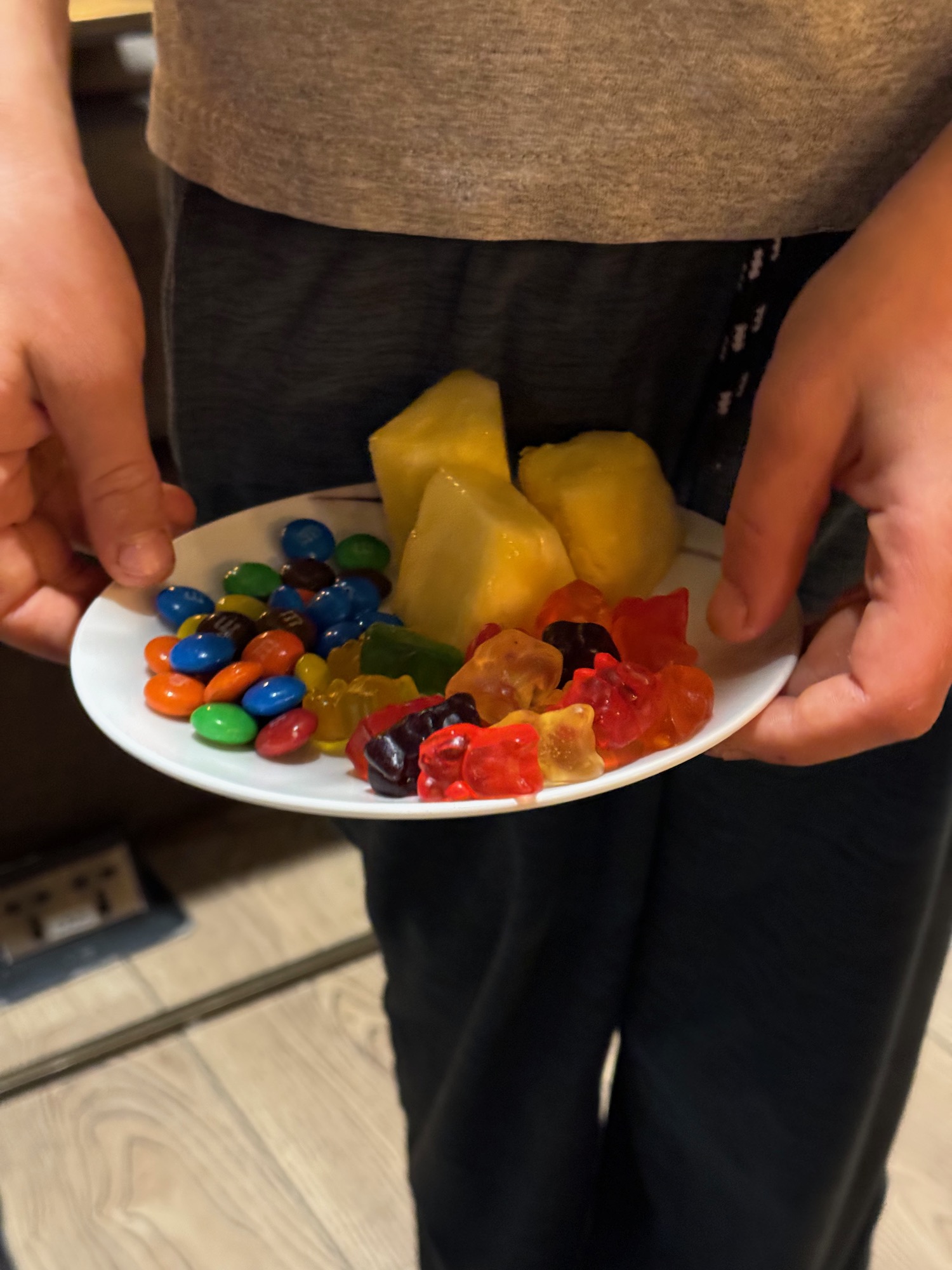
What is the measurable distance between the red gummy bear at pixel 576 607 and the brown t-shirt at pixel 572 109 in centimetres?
16

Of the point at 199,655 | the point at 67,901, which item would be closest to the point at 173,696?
the point at 199,655

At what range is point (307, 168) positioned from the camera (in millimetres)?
454

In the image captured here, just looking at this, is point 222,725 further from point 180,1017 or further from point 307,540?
point 180,1017

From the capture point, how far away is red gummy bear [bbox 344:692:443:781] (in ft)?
1.53

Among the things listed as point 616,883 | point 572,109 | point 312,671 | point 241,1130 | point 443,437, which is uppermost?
point 572,109

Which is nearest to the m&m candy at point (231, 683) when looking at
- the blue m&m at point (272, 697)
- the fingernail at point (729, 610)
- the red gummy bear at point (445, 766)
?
the blue m&m at point (272, 697)

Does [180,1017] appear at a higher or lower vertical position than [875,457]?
lower

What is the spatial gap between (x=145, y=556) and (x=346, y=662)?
11cm

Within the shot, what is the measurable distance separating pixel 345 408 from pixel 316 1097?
28.2 inches

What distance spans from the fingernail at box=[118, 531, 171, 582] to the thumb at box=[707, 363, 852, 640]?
0.85 ft

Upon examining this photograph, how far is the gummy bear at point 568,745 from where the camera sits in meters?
0.43

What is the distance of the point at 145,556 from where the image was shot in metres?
0.52

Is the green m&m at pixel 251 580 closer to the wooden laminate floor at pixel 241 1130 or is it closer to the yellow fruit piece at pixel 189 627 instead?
the yellow fruit piece at pixel 189 627

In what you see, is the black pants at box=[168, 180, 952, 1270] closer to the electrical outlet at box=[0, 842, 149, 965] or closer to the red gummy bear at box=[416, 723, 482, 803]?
the red gummy bear at box=[416, 723, 482, 803]
